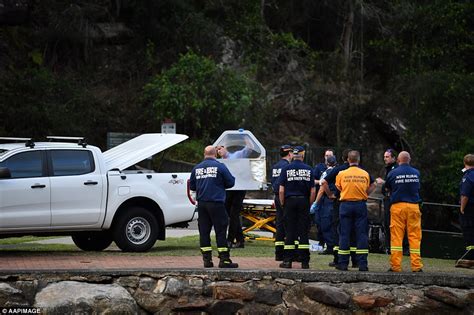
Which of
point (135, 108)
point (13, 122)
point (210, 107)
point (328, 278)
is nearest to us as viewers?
point (328, 278)

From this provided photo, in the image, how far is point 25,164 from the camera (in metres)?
15.7

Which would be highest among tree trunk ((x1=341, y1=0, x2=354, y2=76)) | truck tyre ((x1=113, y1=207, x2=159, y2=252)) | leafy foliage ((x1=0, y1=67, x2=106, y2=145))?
tree trunk ((x1=341, y1=0, x2=354, y2=76))

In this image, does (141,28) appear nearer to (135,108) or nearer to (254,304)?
(135,108)

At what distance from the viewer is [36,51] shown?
32438mm

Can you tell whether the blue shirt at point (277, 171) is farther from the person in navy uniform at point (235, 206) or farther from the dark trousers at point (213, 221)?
the dark trousers at point (213, 221)

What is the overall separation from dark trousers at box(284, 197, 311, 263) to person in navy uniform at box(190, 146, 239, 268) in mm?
958

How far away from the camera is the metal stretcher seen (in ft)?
61.3

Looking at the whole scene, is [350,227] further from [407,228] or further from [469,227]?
[469,227]

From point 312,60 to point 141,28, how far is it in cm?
699

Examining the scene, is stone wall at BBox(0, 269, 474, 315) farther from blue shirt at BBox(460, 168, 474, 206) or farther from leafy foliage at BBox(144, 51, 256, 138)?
leafy foliage at BBox(144, 51, 256, 138)

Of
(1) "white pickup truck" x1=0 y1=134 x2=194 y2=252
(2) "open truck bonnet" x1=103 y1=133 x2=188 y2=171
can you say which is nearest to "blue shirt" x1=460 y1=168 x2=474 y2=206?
(1) "white pickup truck" x1=0 y1=134 x2=194 y2=252

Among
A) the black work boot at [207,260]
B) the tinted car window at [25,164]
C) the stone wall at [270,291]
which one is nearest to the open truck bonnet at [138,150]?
the tinted car window at [25,164]

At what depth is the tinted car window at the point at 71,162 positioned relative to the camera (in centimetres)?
1594

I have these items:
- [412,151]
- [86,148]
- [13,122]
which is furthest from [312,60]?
[86,148]
